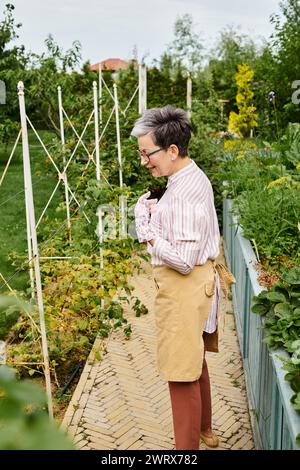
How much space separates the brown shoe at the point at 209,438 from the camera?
3.38 metres

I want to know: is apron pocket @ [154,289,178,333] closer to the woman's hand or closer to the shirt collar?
the woman's hand

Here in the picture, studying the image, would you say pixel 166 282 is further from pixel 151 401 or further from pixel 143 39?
pixel 143 39

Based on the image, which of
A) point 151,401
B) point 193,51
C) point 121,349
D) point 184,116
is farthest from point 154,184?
point 193,51

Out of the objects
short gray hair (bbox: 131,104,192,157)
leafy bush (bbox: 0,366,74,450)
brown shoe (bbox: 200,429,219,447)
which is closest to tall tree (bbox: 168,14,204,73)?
brown shoe (bbox: 200,429,219,447)

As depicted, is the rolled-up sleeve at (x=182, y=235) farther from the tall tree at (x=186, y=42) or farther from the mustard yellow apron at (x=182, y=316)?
the tall tree at (x=186, y=42)

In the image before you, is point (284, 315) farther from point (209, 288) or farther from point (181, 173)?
point (181, 173)

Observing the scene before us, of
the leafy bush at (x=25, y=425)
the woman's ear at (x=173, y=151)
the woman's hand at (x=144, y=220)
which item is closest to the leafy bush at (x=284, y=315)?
the woman's hand at (x=144, y=220)

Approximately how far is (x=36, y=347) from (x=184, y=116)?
235 cm

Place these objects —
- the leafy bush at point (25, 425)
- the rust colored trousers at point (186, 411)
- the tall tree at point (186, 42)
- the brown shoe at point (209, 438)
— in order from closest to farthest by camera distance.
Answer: the leafy bush at point (25, 425)
the rust colored trousers at point (186, 411)
the brown shoe at point (209, 438)
the tall tree at point (186, 42)

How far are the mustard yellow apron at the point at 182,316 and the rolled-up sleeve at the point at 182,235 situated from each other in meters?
0.10

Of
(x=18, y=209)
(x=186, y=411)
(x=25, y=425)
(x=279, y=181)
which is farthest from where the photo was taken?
(x=18, y=209)

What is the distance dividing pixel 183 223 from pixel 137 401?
5.64 ft

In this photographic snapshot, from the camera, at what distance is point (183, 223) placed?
2688 mm

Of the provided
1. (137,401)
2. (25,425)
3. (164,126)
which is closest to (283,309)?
(164,126)
